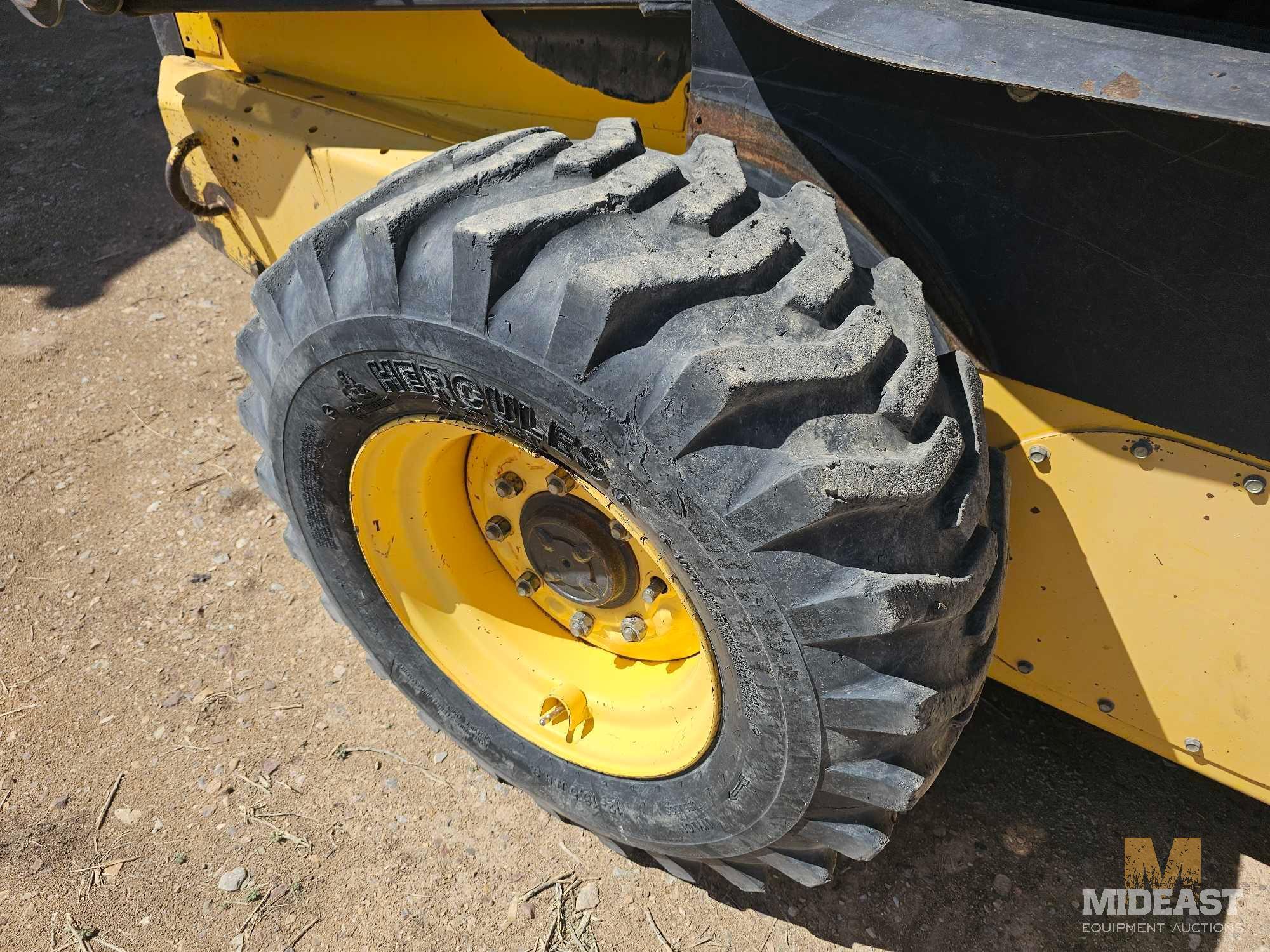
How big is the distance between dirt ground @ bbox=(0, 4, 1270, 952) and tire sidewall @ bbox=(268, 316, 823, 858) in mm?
263

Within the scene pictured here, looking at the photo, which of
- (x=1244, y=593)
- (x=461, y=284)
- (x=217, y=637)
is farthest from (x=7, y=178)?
(x=1244, y=593)

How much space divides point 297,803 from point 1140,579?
1825mm

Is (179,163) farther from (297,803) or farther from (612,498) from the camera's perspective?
(612,498)

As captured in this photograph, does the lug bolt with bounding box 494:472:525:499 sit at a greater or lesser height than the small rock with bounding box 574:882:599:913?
greater

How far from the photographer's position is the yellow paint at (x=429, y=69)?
79.2 inches

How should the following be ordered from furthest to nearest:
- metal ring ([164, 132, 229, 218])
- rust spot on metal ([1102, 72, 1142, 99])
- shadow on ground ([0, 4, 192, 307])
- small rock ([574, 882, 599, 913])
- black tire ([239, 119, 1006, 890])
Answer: shadow on ground ([0, 4, 192, 307]) < metal ring ([164, 132, 229, 218]) < small rock ([574, 882, 599, 913]) < black tire ([239, 119, 1006, 890]) < rust spot on metal ([1102, 72, 1142, 99])

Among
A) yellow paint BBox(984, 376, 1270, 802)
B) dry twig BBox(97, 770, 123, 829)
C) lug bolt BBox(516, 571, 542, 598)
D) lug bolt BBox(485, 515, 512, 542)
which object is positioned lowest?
dry twig BBox(97, 770, 123, 829)

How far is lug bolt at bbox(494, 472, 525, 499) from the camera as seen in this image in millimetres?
2041

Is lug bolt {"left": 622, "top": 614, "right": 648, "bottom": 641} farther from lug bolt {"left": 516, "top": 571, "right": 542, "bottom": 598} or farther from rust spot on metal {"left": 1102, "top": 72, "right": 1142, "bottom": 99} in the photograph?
rust spot on metal {"left": 1102, "top": 72, "right": 1142, "bottom": 99}

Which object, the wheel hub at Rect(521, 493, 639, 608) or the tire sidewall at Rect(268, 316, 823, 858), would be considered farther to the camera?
the wheel hub at Rect(521, 493, 639, 608)

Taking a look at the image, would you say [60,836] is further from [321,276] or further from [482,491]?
[321,276]

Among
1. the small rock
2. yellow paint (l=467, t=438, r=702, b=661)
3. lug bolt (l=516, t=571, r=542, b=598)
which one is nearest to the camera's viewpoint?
yellow paint (l=467, t=438, r=702, b=661)

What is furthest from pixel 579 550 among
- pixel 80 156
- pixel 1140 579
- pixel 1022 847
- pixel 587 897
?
pixel 80 156

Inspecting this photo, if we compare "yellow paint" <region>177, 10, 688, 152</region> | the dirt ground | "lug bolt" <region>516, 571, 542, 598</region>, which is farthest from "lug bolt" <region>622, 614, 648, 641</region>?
"yellow paint" <region>177, 10, 688, 152</region>
